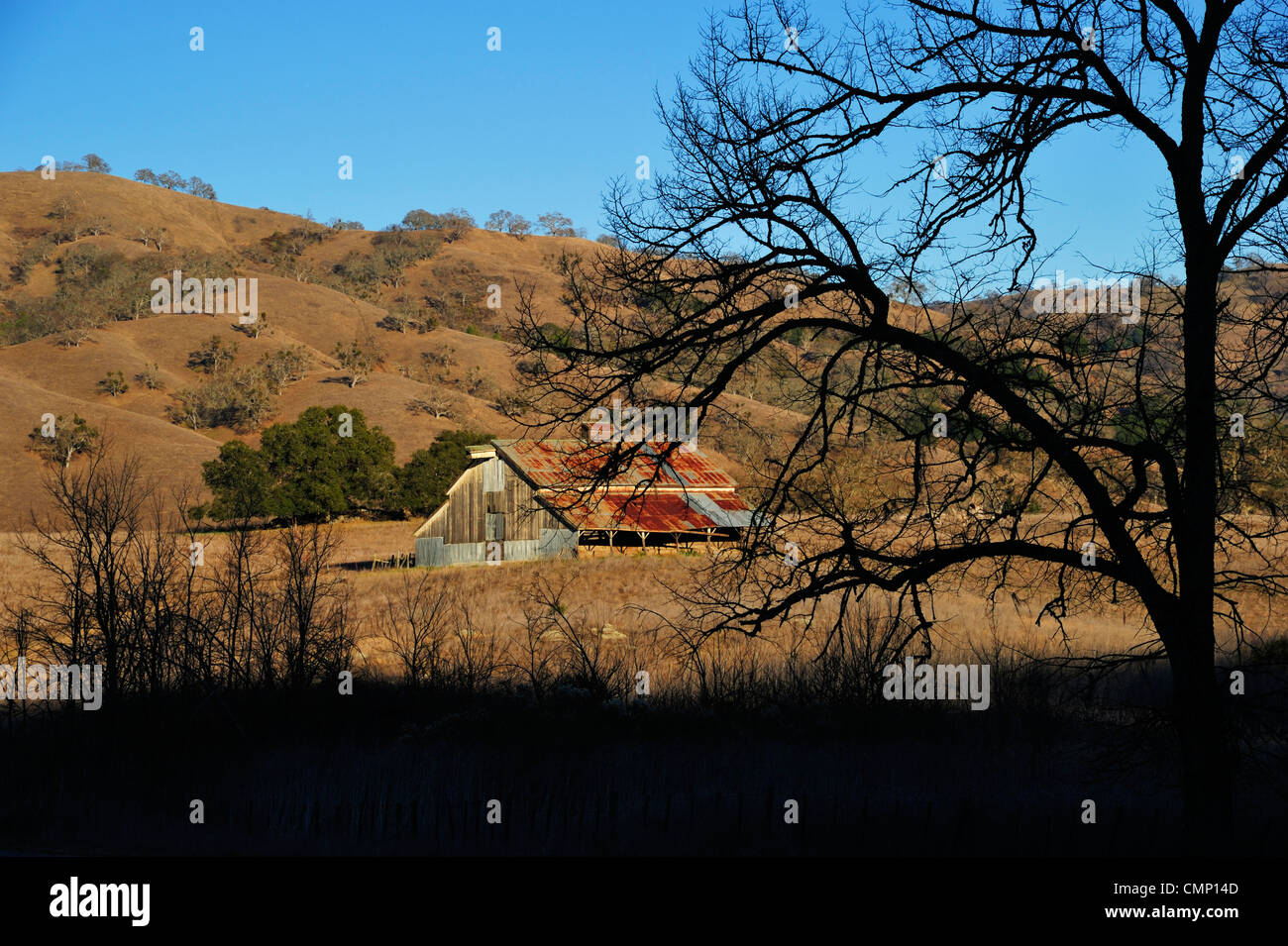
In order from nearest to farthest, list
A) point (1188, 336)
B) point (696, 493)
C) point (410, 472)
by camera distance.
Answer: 1. point (1188, 336)
2. point (696, 493)
3. point (410, 472)

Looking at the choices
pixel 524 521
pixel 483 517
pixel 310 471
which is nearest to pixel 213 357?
pixel 310 471

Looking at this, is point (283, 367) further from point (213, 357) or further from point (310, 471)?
point (310, 471)

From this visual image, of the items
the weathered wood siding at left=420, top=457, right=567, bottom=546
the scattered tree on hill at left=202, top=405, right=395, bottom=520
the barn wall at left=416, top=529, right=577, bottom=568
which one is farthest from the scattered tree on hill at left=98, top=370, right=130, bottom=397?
the weathered wood siding at left=420, top=457, right=567, bottom=546

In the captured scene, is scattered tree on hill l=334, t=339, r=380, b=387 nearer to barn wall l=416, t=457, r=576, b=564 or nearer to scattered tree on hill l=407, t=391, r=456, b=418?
scattered tree on hill l=407, t=391, r=456, b=418

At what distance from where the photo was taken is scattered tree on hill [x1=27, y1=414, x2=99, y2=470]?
66.6 meters

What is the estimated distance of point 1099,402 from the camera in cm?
821

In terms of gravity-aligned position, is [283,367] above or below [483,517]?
above

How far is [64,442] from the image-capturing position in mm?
66750

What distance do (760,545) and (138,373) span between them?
8893 centimetres

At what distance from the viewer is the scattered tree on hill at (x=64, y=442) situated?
219 ft

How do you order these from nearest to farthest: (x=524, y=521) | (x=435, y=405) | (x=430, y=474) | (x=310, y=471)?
(x=524, y=521)
(x=310, y=471)
(x=430, y=474)
(x=435, y=405)

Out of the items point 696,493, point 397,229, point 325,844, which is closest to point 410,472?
point 696,493
